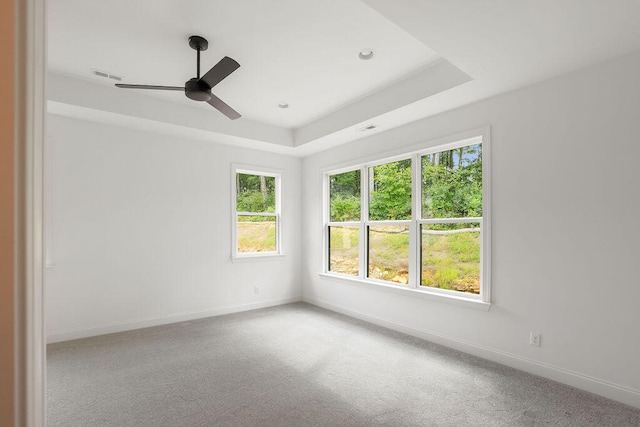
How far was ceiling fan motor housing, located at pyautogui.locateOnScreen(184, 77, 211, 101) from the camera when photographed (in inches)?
108

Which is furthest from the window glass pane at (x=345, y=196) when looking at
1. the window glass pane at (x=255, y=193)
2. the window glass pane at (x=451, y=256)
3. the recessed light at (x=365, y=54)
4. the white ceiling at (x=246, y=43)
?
the recessed light at (x=365, y=54)

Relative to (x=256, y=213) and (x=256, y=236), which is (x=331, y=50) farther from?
(x=256, y=236)

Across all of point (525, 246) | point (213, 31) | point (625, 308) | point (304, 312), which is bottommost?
point (304, 312)

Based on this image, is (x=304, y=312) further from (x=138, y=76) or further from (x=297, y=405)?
(x=138, y=76)

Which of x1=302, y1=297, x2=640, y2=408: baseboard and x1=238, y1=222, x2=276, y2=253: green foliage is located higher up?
x1=238, y1=222, x2=276, y2=253: green foliage

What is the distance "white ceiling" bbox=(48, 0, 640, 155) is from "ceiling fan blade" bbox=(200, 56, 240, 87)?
1.14 feet

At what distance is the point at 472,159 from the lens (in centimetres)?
360

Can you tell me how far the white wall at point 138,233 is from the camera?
12.6 ft

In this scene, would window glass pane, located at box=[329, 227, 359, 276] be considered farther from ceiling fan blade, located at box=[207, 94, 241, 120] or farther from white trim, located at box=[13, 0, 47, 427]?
white trim, located at box=[13, 0, 47, 427]

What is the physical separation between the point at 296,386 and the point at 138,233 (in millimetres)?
2891

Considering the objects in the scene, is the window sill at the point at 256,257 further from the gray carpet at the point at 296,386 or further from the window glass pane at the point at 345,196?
the gray carpet at the point at 296,386

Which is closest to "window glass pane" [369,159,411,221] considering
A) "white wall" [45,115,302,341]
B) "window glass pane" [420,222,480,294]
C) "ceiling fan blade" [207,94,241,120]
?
"window glass pane" [420,222,480,294]

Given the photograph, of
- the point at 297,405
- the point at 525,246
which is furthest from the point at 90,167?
the point at 525,246

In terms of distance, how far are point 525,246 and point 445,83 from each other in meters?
1.67
